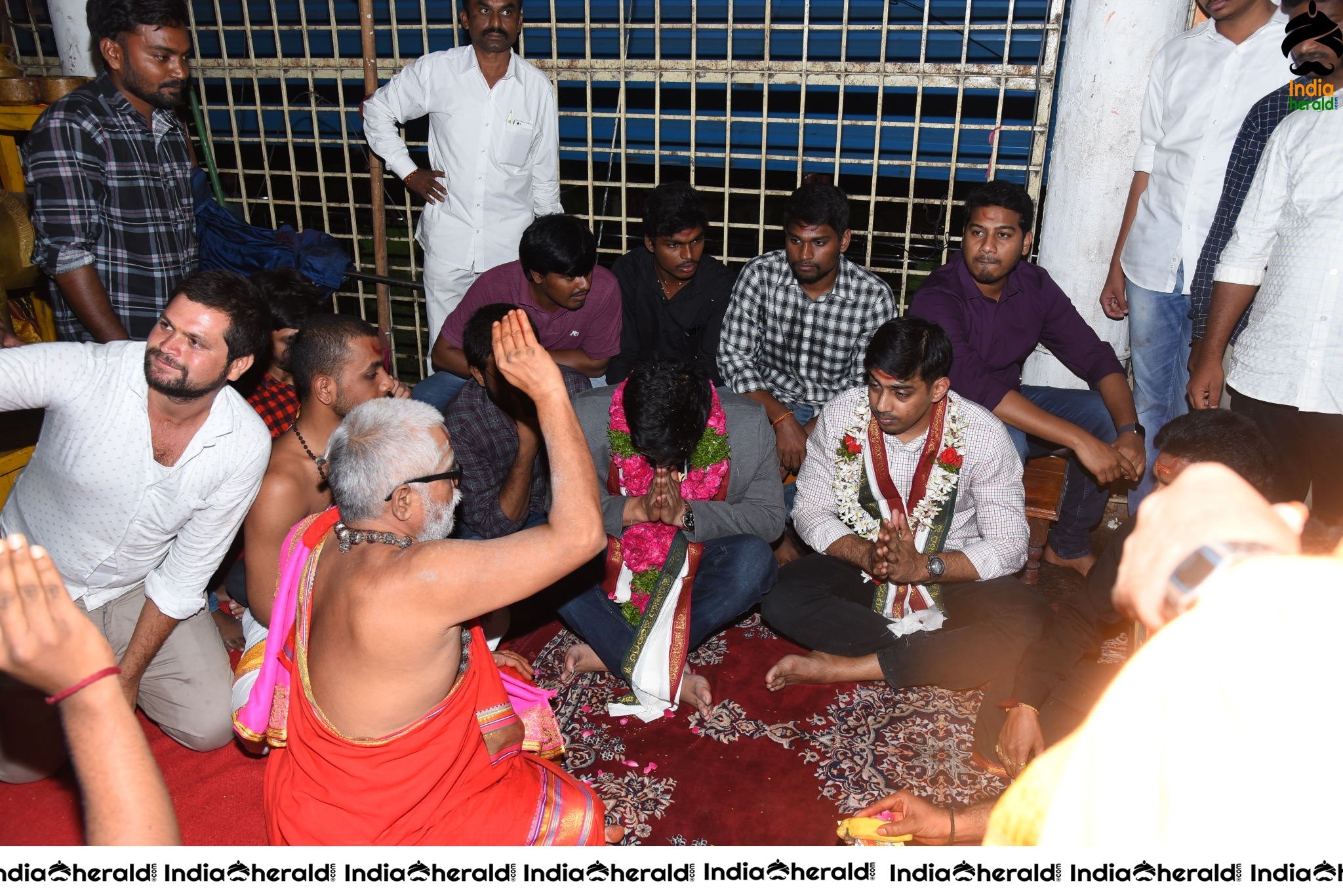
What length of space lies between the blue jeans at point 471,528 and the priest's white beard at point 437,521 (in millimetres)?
1496

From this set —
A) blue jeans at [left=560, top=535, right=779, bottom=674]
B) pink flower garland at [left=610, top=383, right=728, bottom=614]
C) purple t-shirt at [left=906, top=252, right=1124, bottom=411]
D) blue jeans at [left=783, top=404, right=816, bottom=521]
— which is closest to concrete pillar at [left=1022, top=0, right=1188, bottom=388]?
purple t-shirt at [left=906, top=252, right=1124, bottom=411]

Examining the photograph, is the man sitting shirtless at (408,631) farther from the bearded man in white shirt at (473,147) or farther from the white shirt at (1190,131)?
the white shirt at (1190,131)

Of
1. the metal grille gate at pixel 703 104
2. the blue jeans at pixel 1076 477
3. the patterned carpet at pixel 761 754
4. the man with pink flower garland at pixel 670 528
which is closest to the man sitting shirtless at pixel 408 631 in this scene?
the patterned carpet at pixel 761 754

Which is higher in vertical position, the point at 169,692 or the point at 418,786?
the point at 418,786

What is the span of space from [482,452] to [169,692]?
152cm

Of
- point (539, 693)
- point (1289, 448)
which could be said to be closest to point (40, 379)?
point (539, 693)

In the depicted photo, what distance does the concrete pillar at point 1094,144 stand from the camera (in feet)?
15.3

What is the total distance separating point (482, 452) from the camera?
408cm

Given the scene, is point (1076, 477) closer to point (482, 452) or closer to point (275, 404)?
point (482, 452)

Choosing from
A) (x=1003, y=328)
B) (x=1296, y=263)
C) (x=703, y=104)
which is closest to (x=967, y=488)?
(x=1003, y=328)

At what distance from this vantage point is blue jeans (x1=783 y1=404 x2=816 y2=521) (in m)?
4.45

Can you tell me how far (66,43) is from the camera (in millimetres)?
6258

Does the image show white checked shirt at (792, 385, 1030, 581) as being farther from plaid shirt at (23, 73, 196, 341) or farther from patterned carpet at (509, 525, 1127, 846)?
plaid shirt at (23, 73, 196, 341)

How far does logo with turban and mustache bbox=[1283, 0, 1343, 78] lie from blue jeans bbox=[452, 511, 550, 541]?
12.0 ft
